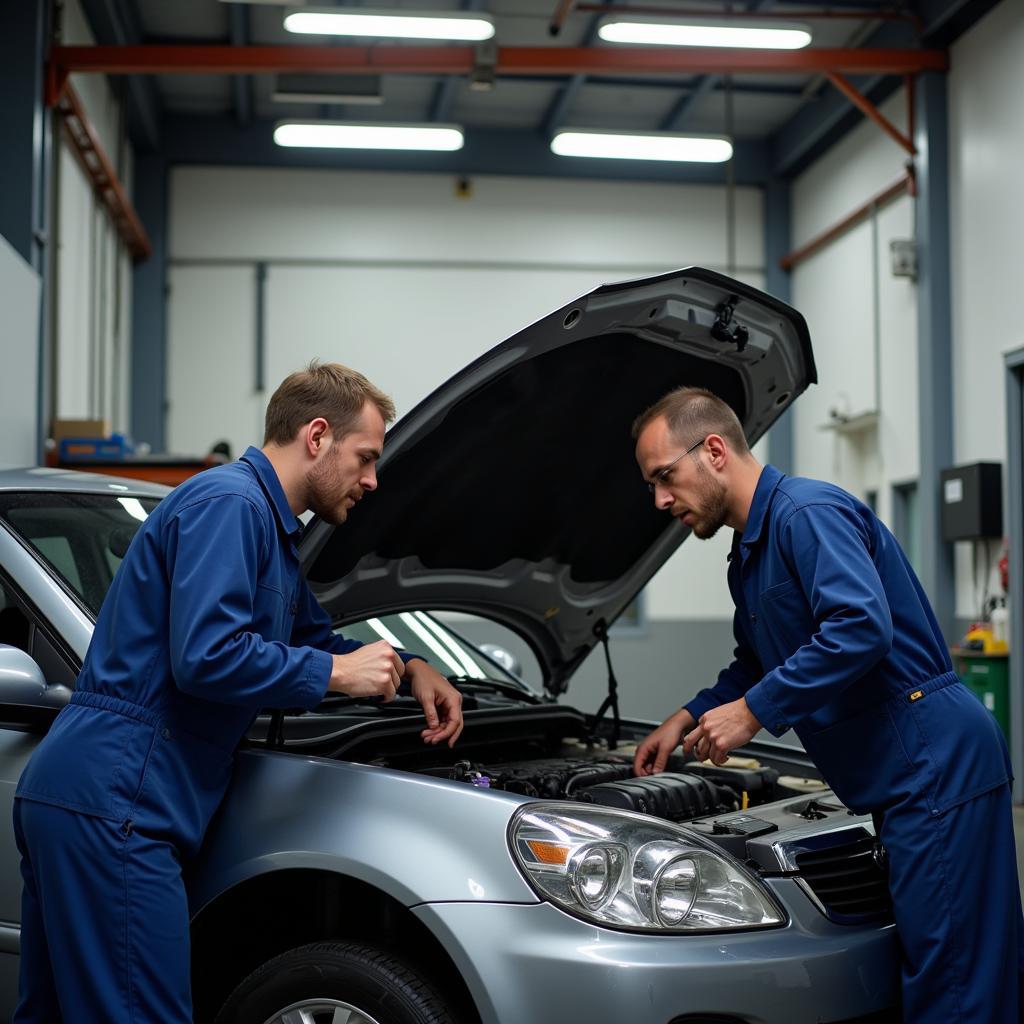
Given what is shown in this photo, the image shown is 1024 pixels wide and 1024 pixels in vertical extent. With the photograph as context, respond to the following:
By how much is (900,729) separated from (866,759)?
2.9 inches

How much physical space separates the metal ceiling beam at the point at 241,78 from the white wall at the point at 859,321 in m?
5.07

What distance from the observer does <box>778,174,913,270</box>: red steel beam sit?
389 inches

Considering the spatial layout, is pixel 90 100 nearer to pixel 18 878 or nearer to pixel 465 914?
pixel 18 878

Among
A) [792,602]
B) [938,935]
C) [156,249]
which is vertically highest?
[156,249]

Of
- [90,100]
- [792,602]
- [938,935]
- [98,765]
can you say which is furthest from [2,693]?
[90,100]

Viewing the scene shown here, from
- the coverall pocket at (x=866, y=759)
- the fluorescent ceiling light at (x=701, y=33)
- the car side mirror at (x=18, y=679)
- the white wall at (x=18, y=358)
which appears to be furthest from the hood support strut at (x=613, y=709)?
the fluorescent ceiling light at (x=701, y=33)

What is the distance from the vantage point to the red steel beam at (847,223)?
389 inches

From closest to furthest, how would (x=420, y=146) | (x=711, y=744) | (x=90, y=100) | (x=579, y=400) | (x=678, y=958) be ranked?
1. (x=678, y=958)
2. (x=711, y=744)
3. (x=579, y=400)
4. (x=90, y=100)
5. (x=420, y=146)

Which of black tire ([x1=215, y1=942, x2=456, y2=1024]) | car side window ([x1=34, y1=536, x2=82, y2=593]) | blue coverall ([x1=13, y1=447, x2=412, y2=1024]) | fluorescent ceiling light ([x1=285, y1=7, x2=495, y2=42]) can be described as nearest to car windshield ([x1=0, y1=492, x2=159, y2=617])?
car side window ([x1=34, y1=536, x2=82, y2=593])

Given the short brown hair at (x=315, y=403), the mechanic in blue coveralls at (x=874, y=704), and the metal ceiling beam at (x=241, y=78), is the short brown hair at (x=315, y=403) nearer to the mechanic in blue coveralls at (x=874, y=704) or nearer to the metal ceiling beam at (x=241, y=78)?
the mechanic in blue coveralls at (x=874, y=704)

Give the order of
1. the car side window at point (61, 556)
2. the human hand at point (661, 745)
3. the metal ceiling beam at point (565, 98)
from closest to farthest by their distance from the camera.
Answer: the car side window at point (61, 556) < the human hand at point (661, 745) < the metal ceiling beam at point (565, 98)

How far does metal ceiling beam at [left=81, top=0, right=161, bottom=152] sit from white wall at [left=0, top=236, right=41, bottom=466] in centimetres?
309

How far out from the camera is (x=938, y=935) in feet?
6.29

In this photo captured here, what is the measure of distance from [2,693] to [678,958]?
110 centimetres
